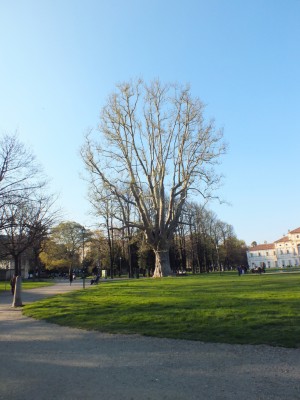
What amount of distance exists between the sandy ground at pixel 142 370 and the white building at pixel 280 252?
140025mm

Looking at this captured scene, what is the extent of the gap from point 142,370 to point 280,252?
506 feet

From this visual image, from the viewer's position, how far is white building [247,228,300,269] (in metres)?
144

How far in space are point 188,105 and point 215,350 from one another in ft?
125

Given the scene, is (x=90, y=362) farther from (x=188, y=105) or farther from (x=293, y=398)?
(x=188, y=105)

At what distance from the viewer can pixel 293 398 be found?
4680 millimetres

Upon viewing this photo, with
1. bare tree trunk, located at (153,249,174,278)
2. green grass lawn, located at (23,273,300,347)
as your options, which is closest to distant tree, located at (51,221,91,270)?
bare tree trunk, located at (153,249,174,278)

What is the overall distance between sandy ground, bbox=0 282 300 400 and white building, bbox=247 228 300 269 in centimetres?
14002

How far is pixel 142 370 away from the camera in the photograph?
20.2 ft

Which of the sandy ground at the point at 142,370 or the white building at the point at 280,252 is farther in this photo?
the white building at the point at 280,252

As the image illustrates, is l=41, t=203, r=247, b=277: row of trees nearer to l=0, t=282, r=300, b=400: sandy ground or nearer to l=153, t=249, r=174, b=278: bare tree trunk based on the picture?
l=153, t=249, r=174, b=278: bare tree trunk

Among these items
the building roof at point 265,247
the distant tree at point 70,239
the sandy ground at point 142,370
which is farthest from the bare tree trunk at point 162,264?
the building roof at point 265,247

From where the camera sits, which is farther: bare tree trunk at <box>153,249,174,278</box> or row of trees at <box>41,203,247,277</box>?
row of trees at <box>41,203,247,277</box>

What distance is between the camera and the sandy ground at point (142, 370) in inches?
200

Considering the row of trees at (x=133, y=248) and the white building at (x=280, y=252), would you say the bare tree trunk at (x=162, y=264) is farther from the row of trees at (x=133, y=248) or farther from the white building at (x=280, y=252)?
the white building at (x=280, y=252)
